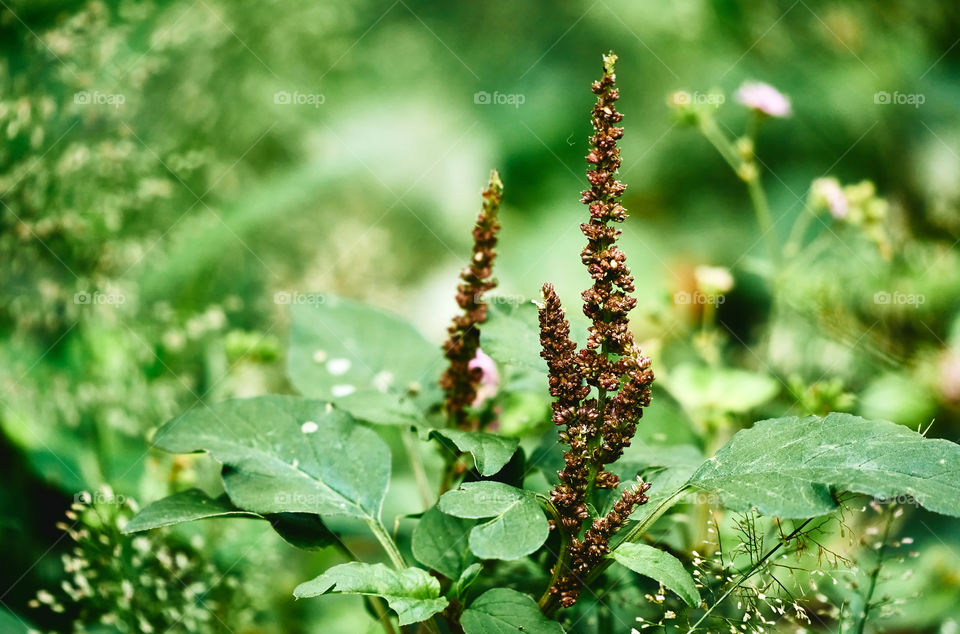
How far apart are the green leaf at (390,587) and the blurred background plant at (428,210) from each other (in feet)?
1.05

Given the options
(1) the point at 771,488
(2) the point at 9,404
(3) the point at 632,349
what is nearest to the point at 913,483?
(1) the point at 771,488

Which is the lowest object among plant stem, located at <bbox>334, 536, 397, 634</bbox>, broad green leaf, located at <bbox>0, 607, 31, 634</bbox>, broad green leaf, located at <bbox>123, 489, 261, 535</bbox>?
broad green leaf, located at <bbox>0, 607, 31, 634</bbox>

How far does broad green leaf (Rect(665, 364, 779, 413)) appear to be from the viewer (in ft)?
4.75

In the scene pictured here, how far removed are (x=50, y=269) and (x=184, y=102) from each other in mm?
688

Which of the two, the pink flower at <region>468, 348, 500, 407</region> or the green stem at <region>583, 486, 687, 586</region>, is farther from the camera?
the pink flower at <region>468, 348, 500, 407</region>

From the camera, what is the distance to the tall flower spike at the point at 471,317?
1.04m

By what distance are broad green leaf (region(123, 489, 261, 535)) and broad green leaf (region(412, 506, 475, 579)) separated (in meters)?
0.19

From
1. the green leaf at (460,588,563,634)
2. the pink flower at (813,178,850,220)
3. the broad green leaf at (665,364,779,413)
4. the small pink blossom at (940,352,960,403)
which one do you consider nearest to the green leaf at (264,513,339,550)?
the green leaf at (460,588,563,634)

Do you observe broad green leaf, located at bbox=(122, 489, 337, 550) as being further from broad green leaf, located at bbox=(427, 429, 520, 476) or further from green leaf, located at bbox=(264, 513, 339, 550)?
broad green leaf, located at bbox=(427, 429, 520, 476)

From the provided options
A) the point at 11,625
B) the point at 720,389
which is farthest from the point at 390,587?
the point at 720,389

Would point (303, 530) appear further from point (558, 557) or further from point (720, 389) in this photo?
point (720, 389)

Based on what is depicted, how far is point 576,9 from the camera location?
9.25 feet

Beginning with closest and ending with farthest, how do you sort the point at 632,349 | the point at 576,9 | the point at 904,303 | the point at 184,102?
the point at 632,349, the point at 904,303, the point at 184,102, the point at 576,9

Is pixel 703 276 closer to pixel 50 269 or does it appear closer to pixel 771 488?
pixel 771 488
